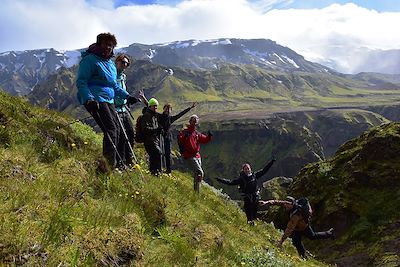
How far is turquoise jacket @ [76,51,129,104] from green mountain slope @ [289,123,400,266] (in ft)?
40.5

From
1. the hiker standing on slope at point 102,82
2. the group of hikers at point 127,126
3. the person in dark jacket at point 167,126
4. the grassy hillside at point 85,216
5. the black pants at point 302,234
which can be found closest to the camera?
the grassy hillside at point 85,216

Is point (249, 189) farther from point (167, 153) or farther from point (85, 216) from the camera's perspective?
point (85, 216)

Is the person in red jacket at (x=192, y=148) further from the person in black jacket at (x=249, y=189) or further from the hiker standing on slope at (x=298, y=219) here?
the hiker standing on slope at (x=298, y=219)

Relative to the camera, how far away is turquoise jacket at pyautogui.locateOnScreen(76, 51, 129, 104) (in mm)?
8109

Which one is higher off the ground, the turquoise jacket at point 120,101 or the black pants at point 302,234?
the turquoise jacket at point 120,101

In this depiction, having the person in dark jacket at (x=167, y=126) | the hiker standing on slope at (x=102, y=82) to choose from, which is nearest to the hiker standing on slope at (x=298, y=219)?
the person in dark jacket at (x=167, y=126)

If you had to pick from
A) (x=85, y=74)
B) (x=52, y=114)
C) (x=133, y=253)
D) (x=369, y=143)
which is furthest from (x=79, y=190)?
(x=369, y=143)

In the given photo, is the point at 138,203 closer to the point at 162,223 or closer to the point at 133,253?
the point at 162,223

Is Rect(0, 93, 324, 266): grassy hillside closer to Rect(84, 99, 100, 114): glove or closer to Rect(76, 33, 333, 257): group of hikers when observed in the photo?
Rect(76, 33, 333, 257): group of hikers

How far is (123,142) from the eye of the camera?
9.58 m

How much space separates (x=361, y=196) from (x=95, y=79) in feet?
57.2

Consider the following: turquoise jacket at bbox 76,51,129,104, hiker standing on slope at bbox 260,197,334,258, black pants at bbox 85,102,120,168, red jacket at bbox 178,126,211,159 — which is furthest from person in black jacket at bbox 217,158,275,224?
turquoise jacket at bbox 76,51,129,104

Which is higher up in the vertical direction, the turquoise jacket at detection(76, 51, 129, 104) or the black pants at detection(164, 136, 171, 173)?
the turquoise jacket at detection(76, 51, 129, 104)

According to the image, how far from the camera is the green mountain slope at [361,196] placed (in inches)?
717
